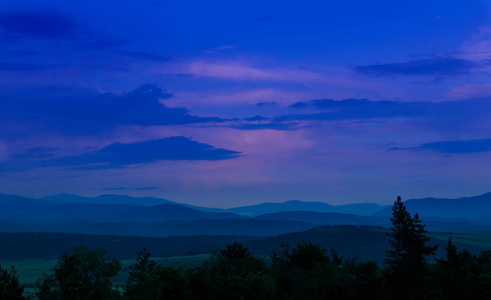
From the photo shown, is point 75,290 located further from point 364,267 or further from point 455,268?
point 455,268

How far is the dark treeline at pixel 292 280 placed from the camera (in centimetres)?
5706

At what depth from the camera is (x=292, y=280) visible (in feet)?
214

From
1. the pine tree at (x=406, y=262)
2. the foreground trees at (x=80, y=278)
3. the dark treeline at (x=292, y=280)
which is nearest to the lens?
the dark treeline at (x=292, y=280)

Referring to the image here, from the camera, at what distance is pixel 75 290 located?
5922cm

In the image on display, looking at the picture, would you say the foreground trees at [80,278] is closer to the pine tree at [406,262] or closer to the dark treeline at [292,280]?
the dark treeline at [292,280]

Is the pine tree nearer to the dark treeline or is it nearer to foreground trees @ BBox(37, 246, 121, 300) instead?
Answer: the dark treeline

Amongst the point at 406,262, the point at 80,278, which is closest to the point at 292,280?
the point at 406,262

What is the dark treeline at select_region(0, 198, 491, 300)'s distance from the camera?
5706 cm

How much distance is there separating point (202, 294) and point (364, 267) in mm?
17883

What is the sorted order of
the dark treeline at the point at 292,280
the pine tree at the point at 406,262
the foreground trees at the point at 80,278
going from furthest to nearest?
the pine tree at the point at 406,262, the foreground trees at the point at 80,278, the dark treeline at the point at 292,280

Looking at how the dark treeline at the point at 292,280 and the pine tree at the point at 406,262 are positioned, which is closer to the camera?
the dark treeline at the point at 292,280

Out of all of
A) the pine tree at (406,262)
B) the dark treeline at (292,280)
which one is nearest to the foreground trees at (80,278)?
the dark treeline at (292,280)

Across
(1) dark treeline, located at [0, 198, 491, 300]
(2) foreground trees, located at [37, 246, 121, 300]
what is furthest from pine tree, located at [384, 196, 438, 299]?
(2) foreground trees, located at [37, 246, 121, 300]

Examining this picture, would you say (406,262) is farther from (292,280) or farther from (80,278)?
(80,278)
